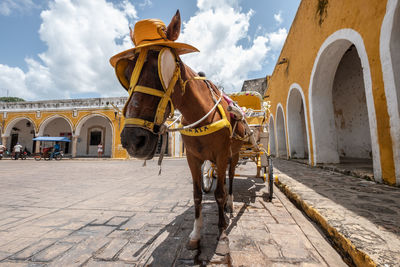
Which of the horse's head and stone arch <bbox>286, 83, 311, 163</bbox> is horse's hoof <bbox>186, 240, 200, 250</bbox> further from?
stone arch <bbox>286, 83, 311, 163</bbox>

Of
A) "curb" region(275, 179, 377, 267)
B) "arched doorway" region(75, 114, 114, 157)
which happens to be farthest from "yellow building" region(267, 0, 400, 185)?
"arched doorway" region(75, 114, 114, 157)

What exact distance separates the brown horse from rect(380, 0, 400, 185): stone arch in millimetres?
2975

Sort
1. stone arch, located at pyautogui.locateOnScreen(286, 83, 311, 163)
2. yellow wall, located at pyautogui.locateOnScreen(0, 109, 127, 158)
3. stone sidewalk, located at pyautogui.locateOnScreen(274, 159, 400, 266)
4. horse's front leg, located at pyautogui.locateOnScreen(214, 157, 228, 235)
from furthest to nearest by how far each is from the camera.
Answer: yellow wall, located at pyautogui.locateOnScreen(0, 109, 127, 158) → stone arch, located at pyautogui.locateOnScreen(286, 83, 311, 163) → horse's front leg, located at pyautogui.locateOnScreen(214, 157, 228, 235) → stone sidewalk, located at pyautogui.locateOnScreen(274, 159, 400, 266)

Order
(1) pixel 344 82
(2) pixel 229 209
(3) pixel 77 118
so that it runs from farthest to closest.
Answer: (3) pixel 77 118 < (1) pixel 344 82 < (2) pixel 229 209

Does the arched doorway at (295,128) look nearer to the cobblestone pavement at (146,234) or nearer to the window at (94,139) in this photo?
the cobblestone pavement at (146,234)

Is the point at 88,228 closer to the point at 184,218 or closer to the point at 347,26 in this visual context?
the point at 184,218

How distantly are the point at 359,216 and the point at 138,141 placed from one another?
240 centimetres

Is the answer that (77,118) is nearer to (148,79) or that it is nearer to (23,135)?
(23,135)

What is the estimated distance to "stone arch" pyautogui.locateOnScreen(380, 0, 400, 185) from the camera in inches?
117

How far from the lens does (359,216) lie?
1.89 metres

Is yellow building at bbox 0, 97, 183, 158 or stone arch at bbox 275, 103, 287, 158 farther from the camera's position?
yellow building at bbox 0, 97, 183, 158

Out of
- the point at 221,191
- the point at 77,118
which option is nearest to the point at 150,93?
the point at 221,191

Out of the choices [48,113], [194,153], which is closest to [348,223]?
[194,153]

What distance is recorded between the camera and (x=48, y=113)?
55.9 feet
